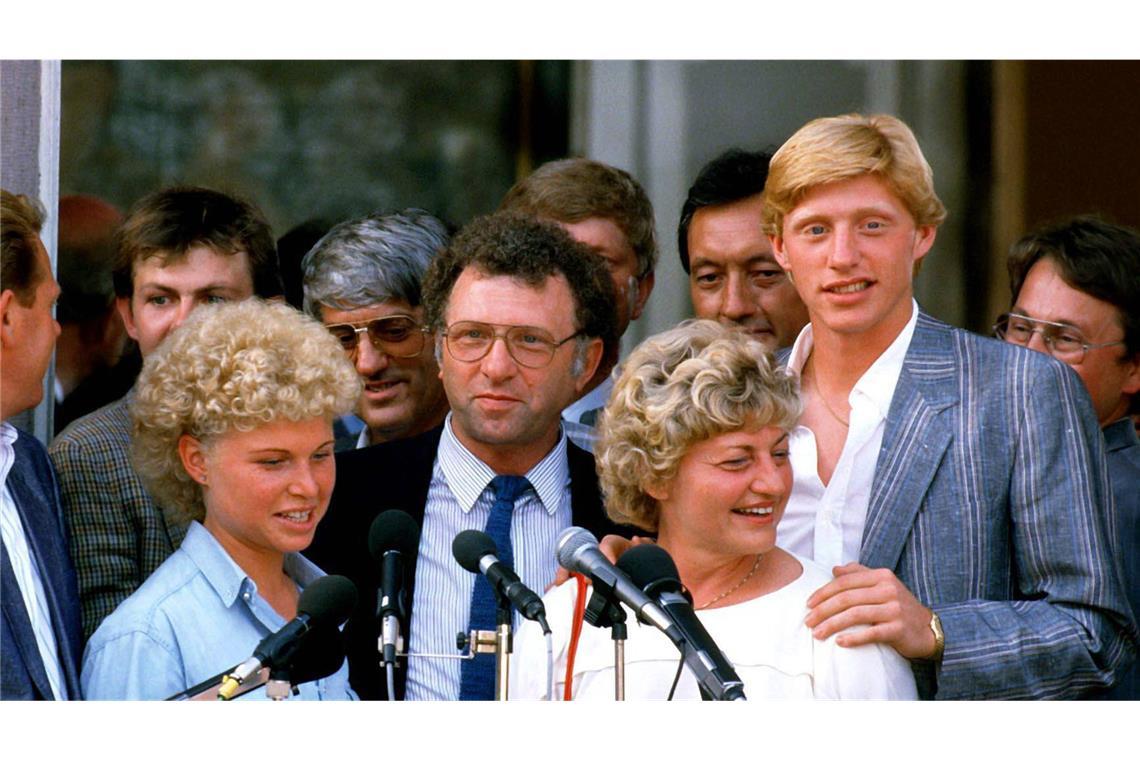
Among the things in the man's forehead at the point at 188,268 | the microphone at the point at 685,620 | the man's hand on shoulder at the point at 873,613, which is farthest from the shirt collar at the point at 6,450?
the man's hand on shoulder at the point at 873,613

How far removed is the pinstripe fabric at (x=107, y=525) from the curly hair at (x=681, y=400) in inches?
41.6

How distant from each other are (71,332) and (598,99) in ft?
7.41

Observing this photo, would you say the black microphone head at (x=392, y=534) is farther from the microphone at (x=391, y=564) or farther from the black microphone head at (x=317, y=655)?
the black microphone head at (x=317, y=655)

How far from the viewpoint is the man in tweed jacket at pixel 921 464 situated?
11.8 feet

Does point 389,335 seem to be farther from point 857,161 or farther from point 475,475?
point 857,161

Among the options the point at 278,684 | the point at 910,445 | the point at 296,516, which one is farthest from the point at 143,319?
the point at 910,445

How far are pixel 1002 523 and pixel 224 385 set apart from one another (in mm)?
1710

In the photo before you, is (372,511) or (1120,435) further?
(1120,435)

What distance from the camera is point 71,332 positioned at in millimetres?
5250

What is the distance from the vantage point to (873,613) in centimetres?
345

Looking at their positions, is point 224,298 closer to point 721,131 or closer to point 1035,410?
point 1035,410

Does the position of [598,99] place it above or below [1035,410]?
above

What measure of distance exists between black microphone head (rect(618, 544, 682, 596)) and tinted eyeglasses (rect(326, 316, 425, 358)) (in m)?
1.56
